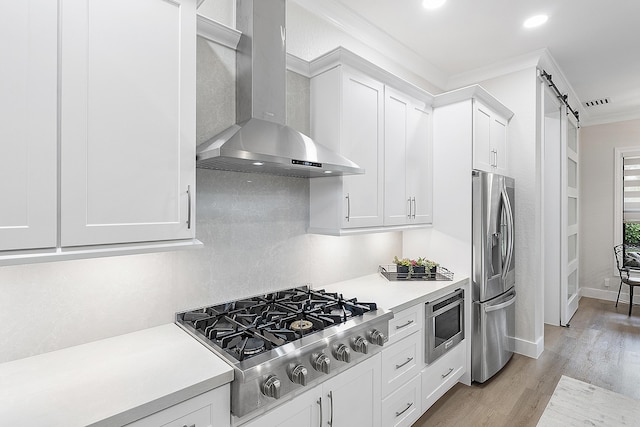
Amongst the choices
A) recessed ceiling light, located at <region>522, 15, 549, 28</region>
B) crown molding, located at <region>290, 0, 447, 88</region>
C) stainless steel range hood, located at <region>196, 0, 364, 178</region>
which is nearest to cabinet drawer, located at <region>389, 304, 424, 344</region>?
stainless steel range hood, located at <region>196, 0, 364, 178</region>

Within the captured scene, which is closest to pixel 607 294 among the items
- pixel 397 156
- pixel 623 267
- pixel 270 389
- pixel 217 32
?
pixel 623 267

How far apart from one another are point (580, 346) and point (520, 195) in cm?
185

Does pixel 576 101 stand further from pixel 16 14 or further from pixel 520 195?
pixel 16 14

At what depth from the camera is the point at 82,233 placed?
1.16 meters

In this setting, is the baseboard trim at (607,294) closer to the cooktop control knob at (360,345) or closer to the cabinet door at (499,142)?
the cabinet door at (499,142)

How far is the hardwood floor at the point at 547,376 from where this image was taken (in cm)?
241

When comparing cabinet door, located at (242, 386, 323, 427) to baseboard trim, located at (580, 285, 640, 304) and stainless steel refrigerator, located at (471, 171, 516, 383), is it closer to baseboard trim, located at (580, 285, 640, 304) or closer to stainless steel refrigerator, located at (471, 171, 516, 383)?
stainless steel refrigerator, located at (471, 171, 516, 383)

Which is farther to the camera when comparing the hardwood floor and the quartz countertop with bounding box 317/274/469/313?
the hardwood floor

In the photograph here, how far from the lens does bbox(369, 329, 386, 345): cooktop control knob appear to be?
5.88ft

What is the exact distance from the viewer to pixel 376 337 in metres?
1.81

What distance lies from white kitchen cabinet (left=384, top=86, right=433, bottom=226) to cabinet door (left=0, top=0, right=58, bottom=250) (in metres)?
2.01

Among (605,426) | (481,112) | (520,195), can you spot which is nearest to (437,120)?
(481,112)

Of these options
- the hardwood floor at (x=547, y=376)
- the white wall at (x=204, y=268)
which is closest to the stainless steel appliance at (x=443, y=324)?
the hardwood floor at (x=547, y=376)

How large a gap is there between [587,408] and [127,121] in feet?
11.7
